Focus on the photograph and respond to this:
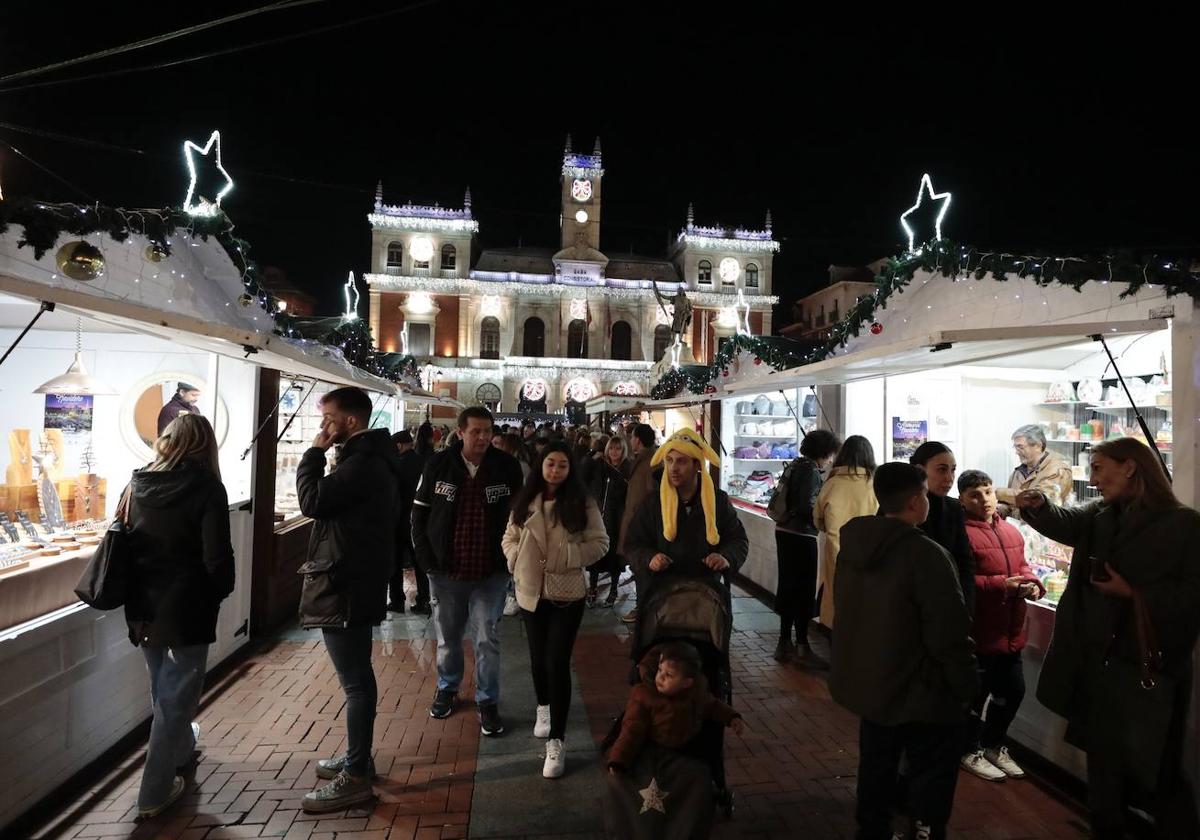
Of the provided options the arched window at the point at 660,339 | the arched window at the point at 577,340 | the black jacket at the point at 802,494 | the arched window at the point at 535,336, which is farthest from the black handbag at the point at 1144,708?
the arched window at the point at 535,336

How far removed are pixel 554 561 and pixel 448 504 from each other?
2.53ft

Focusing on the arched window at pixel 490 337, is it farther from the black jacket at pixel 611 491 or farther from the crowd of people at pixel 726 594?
the crowd of people at pixel 726 594

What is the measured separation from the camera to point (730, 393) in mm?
7051

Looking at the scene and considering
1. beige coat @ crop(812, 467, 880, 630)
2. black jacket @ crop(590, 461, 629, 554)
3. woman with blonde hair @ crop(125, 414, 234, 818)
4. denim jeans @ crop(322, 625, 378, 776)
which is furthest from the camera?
black jacket @ crop(590, 461, 629, 554)

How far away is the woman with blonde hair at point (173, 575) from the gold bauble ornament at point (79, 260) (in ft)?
4.83

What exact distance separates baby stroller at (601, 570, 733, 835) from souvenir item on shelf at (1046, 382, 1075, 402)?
3651 millimetres

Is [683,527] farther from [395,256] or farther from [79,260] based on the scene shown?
[395,256]

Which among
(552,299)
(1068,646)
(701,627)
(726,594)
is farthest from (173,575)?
(552,299)

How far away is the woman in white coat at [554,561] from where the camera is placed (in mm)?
3238

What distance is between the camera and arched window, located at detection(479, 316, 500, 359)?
42719 mm

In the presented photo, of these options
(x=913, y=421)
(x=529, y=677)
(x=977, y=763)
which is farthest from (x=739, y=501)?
(x=977, y=763)

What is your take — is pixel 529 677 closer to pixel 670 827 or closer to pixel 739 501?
pixel 670 827

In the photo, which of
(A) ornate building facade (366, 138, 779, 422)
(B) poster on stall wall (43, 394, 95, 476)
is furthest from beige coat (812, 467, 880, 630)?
(A) ornate building facade (366, 138, 779, 422)

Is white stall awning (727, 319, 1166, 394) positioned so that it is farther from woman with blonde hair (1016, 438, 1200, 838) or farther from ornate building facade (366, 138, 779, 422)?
ornate building facade (366, 138, 779, 422)
